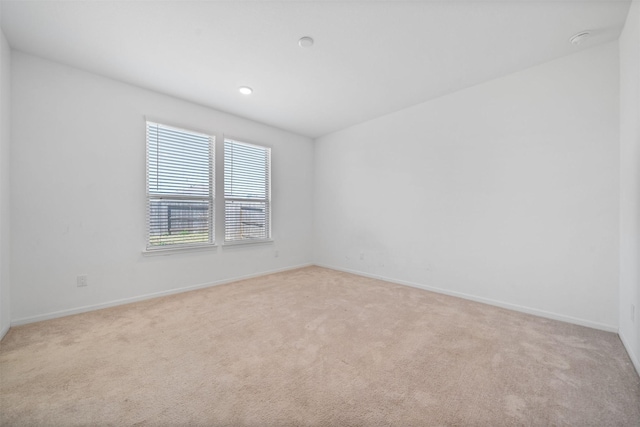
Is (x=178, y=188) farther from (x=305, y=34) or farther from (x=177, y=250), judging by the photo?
(x=305, y=34)

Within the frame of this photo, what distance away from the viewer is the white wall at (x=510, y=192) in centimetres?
242

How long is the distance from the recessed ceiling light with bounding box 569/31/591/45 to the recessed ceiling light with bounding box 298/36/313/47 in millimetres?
2438

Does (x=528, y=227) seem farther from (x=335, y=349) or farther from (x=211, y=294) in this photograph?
(x=211, y=294)

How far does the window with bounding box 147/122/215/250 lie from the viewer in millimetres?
3283

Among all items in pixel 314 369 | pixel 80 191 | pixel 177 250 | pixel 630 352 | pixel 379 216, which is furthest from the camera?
pixel 379 216

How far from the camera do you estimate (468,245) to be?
3.23m

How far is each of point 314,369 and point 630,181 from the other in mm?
2959

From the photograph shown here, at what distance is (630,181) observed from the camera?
6.62 ft

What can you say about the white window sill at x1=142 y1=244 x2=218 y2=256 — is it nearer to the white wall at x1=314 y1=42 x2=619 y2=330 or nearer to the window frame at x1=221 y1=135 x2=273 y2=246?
the window frame at x1=221 y1=135 x2=273 y2=246

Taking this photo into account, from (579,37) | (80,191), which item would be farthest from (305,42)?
(80,191)

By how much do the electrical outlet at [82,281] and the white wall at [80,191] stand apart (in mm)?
36

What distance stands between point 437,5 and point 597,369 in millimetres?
2984

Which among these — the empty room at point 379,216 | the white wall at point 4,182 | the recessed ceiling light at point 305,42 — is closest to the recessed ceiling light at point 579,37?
the empty room at point 379,216

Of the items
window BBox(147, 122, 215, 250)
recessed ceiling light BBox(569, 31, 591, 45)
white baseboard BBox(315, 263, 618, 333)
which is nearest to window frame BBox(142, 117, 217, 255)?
window BBox(147, 122, 215, 250)
